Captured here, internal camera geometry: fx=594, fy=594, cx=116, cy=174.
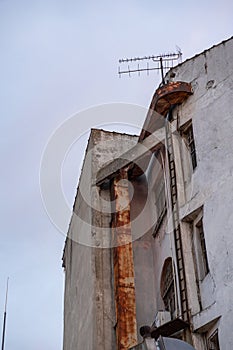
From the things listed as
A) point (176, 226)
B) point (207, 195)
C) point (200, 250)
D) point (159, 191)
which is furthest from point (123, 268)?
point (207, 195)

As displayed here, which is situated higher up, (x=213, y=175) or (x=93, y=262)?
(x=93, y=262)

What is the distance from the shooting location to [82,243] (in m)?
23.0

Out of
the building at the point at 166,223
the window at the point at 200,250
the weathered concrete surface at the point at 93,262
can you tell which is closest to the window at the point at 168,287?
the building at the point at 166,223

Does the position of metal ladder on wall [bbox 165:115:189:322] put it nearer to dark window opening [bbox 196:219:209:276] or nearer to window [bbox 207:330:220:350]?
dark window opening [bbox 196:219:209:276]

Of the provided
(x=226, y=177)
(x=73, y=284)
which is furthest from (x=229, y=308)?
(x=73, y=284)

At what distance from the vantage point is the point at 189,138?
1739cm

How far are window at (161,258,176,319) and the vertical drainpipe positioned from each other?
0.96 m

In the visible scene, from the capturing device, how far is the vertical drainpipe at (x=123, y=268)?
17734 millimetres

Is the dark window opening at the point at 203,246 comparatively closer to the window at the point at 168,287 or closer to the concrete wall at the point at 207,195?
the concrete wall at the point at 207,195

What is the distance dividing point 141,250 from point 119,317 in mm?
Answer: 3035

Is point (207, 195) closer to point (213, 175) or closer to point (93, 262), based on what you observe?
point (213, 175)

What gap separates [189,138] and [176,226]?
2750 millimetres

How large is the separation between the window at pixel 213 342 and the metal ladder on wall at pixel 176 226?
81 centimetres

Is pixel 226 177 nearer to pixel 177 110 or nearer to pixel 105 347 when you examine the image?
pixel 177 110
